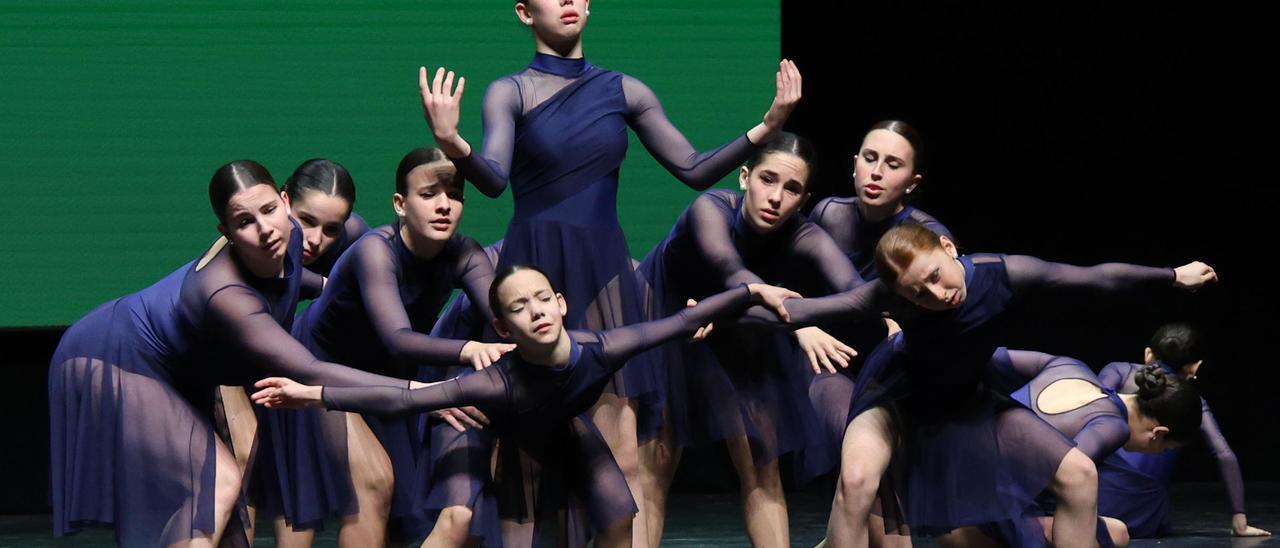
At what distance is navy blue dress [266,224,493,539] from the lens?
3672mm

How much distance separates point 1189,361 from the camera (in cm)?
545

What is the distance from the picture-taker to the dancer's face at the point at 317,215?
13.4ft

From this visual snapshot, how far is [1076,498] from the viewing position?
3.64m

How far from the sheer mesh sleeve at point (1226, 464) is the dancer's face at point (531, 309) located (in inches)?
103

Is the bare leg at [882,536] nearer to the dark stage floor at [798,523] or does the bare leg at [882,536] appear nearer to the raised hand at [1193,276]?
the raised hand at [1193,276]

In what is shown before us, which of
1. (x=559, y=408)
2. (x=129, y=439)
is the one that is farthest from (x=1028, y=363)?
(x=129, y=439)

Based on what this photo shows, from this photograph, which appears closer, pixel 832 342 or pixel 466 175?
pixel 466 175

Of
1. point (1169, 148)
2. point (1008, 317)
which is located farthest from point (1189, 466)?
point (1008, 317)

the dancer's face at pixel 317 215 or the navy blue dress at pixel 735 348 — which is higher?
the dancer's face at pixel 317 215

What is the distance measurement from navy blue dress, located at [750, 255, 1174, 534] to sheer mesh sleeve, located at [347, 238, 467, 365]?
27.0 inches

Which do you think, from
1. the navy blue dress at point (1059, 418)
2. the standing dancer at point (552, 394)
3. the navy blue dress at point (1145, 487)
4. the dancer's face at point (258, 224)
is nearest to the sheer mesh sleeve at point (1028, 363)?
the navy blue dress at point (1059, 418)

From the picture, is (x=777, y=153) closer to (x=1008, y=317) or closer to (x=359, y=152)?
(x=1008, y=317)

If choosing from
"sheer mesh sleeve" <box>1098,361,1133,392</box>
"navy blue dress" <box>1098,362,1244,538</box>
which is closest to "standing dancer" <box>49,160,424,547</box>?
"navy blue dress" <box>1098,362,1244,538</box>

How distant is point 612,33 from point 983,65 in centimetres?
143
